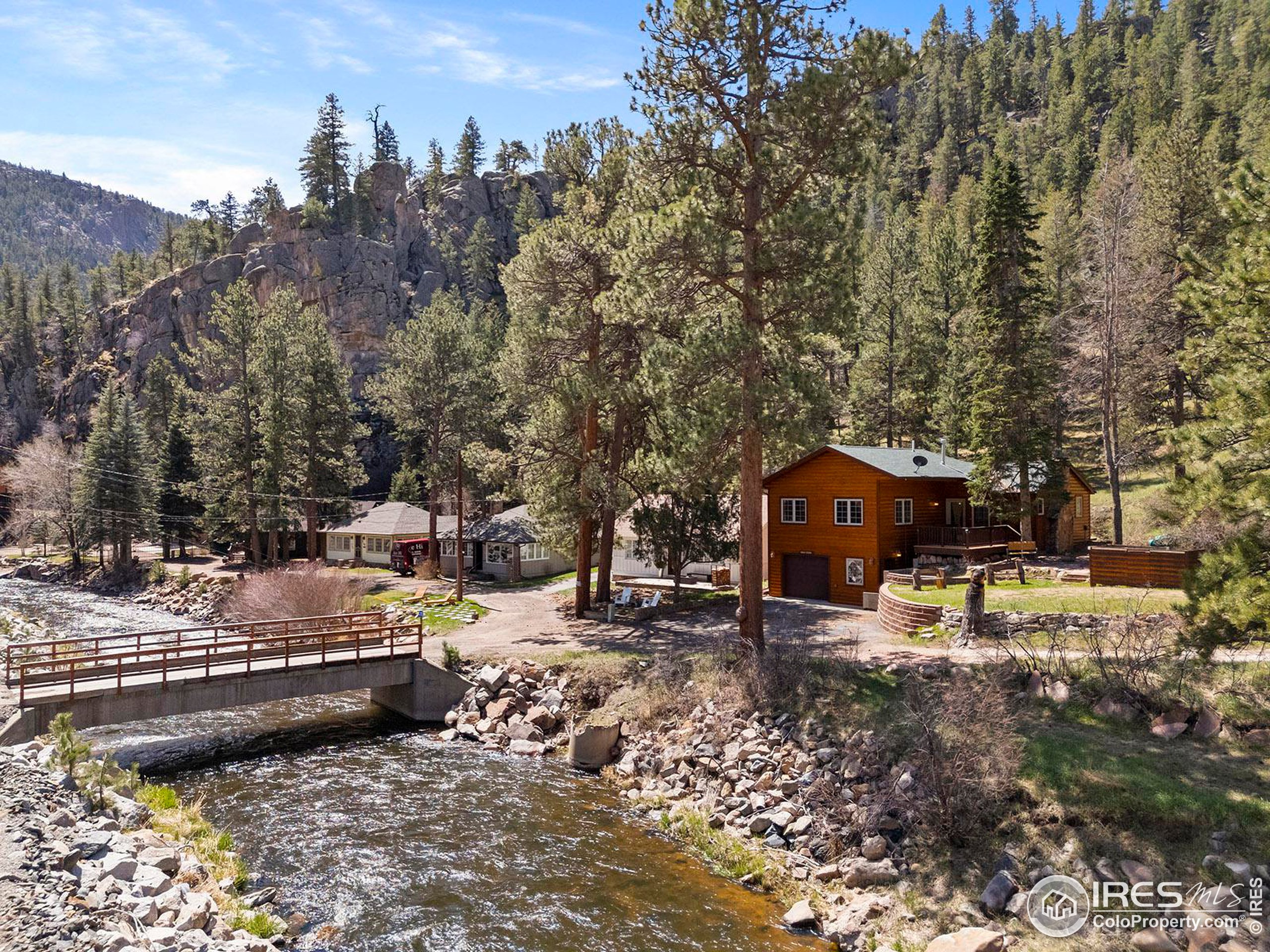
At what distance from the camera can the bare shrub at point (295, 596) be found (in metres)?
29.3

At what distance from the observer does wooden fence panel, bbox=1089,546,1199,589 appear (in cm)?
2161

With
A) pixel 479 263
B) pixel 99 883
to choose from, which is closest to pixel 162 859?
pixel 99 883

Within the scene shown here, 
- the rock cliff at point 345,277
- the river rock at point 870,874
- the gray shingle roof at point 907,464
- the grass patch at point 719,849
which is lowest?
the grass patch at point 719,849

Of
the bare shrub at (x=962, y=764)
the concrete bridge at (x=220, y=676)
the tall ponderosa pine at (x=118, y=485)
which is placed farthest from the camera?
the tall ponderosa pine at (x=118, y=485)

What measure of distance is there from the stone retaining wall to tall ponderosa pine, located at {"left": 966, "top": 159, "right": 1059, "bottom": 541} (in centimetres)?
967

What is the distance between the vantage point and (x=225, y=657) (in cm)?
2070

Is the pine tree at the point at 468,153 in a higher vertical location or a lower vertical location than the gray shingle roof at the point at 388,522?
higher

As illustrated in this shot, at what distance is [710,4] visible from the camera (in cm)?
1711

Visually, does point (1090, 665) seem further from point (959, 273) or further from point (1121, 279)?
point (959, 273)

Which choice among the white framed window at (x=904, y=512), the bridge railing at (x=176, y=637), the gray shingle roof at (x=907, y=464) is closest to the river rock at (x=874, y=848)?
the bridge railing at (x=176, y=637)

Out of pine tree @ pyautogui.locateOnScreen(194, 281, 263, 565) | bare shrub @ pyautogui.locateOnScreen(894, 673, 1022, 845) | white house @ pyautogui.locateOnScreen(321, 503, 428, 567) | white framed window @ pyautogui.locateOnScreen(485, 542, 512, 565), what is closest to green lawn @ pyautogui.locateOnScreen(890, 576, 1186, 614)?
bare shrub @ pyautogui.locateOnScreen(894, 673, 1022, 845)

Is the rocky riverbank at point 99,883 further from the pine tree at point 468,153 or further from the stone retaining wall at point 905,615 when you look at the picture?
the pine tree at point 468,153

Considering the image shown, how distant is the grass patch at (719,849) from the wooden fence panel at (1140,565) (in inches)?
636

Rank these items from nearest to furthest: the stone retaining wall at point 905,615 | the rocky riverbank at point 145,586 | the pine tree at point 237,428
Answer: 1. the stone retaining wall at point 905,615
2. the rocky riverbank at point 145,586
3. the pine tree at point 237,428
